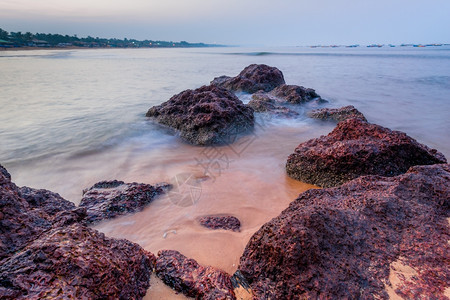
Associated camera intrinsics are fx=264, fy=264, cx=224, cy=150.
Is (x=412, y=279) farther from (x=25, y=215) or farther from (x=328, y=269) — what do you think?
(x=25, y=215)

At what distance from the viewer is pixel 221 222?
278 centimetres

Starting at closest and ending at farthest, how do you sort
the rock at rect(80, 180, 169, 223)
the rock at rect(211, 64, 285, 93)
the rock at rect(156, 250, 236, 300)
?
the rock at rect(156, 250, 236, 300) < the rock at rect(80, 180, 169, 223) < the rock at rect(211, 64, 285, 93)

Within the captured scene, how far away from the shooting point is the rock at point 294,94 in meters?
8.75

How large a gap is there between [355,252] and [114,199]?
245 centimetres

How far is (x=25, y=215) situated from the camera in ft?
5.98

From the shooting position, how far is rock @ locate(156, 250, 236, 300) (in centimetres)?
173

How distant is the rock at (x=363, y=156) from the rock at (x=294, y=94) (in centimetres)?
516

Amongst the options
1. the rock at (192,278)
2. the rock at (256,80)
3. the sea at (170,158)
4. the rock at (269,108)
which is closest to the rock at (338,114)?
the sea at (170,158)

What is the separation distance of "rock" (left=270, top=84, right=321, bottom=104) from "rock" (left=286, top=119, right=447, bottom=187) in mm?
5162

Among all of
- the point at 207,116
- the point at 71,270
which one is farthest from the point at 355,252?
the point at 207,116

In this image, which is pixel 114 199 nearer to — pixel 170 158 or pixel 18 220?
pixel 18 220

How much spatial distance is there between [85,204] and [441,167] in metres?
3.70

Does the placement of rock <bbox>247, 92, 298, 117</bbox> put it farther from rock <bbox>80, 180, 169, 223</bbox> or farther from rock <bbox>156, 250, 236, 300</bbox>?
rock <bbox>156, 250, 236, 300</bbox>

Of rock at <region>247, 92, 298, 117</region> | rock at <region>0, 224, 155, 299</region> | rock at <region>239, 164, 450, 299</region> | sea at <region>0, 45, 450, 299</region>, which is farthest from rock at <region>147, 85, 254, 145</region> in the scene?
rock at <region>0, 224, 155, 299</region>
